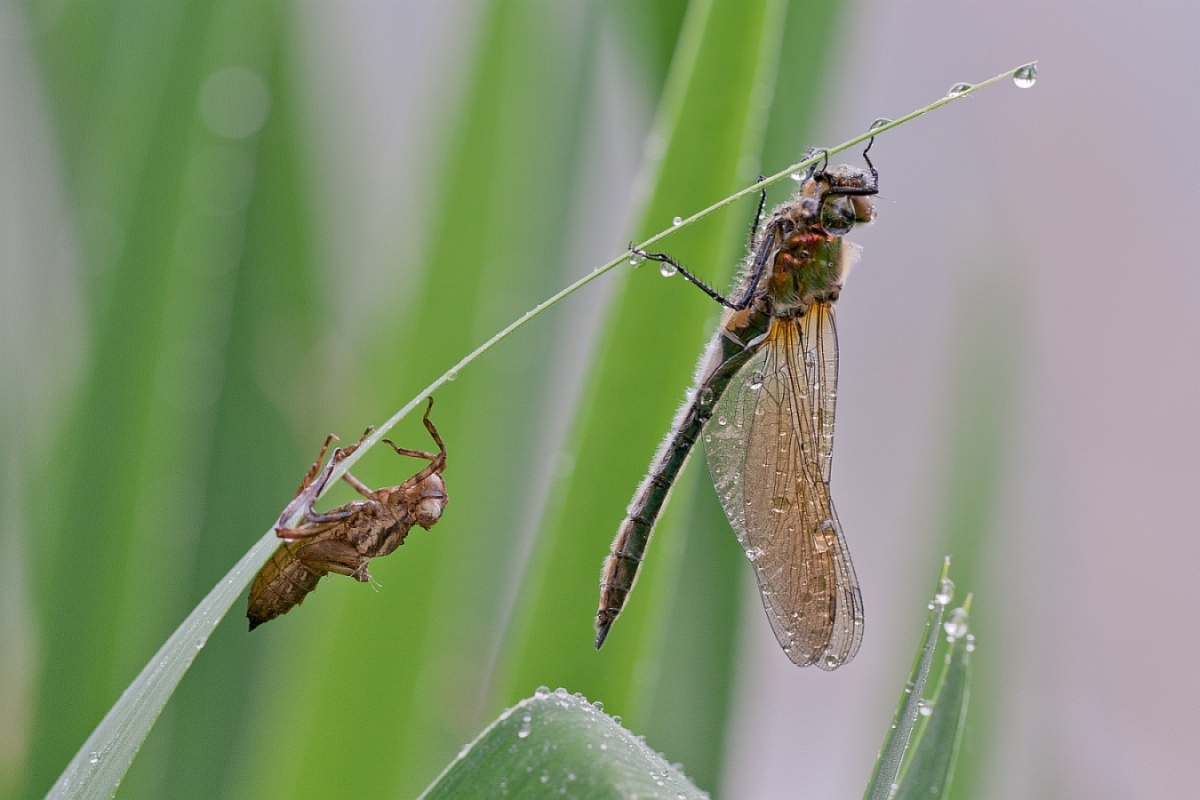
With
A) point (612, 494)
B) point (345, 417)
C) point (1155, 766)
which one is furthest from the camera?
point (1155, 766)

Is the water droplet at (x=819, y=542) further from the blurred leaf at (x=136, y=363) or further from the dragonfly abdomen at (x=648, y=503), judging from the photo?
the blurred leaf at (x=136, y=363)

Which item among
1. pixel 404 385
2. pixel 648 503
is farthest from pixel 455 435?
pixel 648 503

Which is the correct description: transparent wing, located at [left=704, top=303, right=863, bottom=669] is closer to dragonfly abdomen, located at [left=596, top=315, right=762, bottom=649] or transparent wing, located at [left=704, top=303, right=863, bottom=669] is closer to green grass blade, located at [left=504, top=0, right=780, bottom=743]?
dragonfly abdomen, located at [left=596, top=315, right=762, bottom=649]

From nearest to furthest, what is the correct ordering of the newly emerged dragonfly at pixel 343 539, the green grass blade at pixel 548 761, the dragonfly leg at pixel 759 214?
the green grass blade at pixel 548 761
the newly emerged dragonfly at pixel 343 539
the dragonfly leg at pixel 759 214

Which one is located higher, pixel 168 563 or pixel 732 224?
pixel 732 224

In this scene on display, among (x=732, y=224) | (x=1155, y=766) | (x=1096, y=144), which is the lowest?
(x=1155, y=766)

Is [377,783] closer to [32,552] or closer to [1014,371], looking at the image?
[32,552]

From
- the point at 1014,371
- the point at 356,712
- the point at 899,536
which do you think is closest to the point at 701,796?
the point at 356,712

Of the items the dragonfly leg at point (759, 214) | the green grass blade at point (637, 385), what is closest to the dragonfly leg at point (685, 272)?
the green grass blade at point (637, 385)
